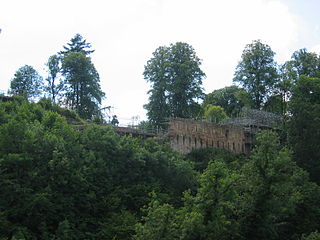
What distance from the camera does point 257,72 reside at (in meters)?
50.7

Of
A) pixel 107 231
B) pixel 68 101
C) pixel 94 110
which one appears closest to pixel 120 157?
pixel 107 231

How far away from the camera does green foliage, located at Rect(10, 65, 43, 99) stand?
54062mm

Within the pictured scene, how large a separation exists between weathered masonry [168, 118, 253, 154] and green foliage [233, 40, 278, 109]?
7.40 meters

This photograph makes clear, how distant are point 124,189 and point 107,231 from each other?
3842mm

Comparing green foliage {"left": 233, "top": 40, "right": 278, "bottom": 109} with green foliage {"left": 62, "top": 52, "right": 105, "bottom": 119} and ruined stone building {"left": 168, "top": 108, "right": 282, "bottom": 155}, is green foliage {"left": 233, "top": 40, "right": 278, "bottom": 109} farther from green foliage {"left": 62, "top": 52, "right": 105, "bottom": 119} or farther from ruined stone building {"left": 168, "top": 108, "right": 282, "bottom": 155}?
green foliage {"left": 62, "top": 52, "right": 105, "bottom": 119}

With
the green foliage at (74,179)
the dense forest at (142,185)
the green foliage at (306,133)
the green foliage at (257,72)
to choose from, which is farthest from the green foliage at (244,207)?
the green foliage at (257,72)

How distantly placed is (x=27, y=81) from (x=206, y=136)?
23.9 metres

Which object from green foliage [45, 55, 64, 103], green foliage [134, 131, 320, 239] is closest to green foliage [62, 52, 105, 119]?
green foliage [45, 55, 64, 103]

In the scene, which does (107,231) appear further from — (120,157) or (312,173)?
(312,173)

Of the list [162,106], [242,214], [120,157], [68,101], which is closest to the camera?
[242,214]

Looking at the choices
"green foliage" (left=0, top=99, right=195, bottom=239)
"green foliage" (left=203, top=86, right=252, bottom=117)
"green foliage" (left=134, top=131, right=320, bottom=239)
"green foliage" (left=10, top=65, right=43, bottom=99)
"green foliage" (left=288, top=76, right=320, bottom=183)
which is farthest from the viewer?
"green foliage" (left=203, top=86, right=252, bottom=117)

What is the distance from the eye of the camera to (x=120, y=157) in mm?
29266

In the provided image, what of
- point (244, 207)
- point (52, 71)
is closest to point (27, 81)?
point (52, 71)

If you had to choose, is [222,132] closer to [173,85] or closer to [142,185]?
[173,85]
